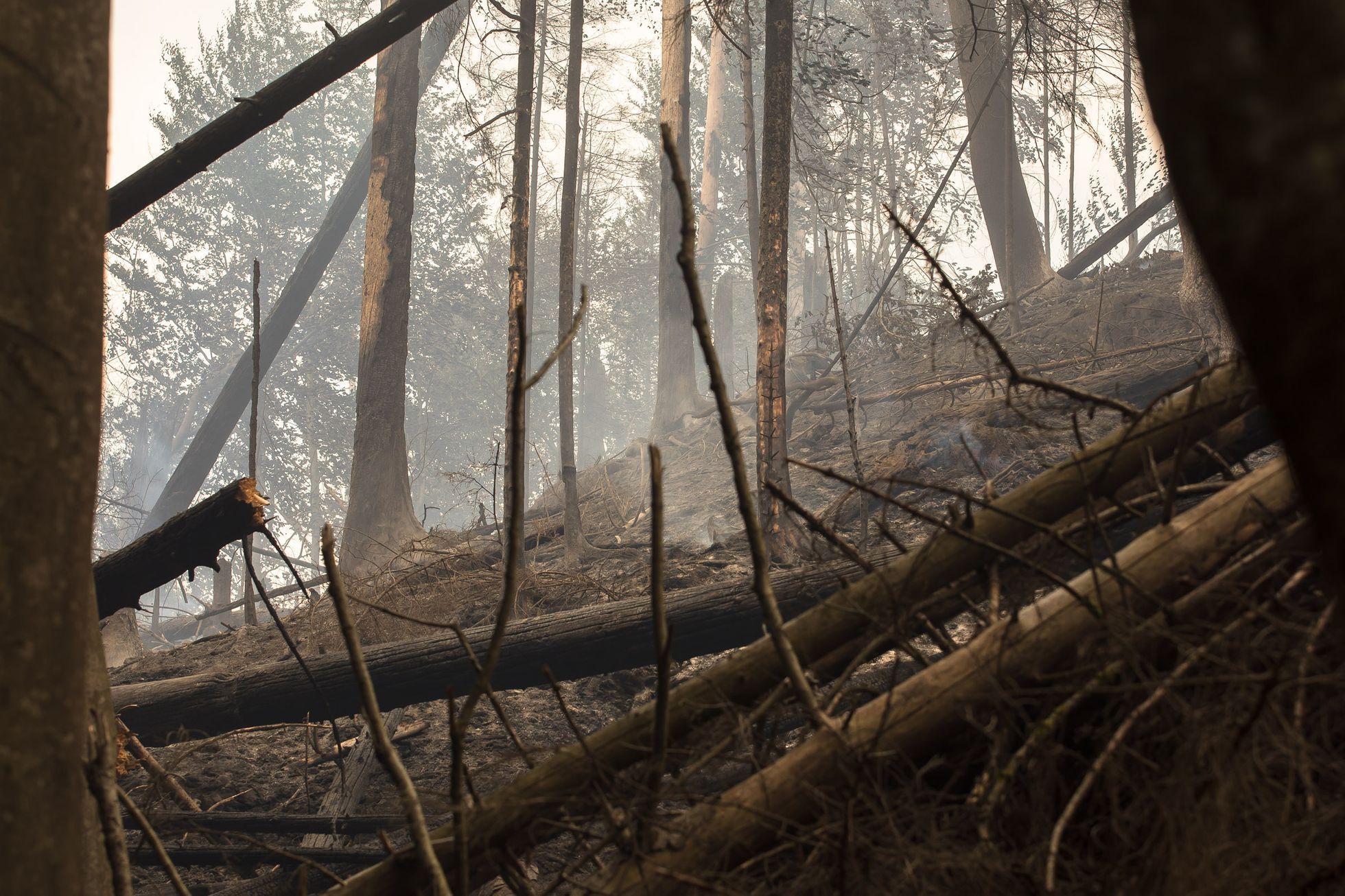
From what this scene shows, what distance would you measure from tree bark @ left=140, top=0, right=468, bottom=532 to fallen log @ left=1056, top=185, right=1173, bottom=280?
12324 mm

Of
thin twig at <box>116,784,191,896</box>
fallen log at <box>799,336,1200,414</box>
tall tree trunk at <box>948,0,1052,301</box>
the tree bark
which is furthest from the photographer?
the tree bark

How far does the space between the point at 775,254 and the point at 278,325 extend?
17210 millimetres

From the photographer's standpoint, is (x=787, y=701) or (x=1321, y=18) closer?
(x=1321, y=18)

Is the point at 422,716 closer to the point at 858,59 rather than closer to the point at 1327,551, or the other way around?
the point at 1327,551

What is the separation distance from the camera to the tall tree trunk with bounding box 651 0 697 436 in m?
17.3

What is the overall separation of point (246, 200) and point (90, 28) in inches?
1824

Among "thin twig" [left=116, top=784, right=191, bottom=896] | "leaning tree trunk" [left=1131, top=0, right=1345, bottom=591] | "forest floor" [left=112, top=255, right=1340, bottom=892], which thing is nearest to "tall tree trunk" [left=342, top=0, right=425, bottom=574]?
"forest floor" [left=112, top=255, right=1340, bottom=892]

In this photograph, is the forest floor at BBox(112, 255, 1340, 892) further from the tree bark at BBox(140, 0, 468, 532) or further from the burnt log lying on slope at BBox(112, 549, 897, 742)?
the tree bark at BBox(140, 0, 468, 532)

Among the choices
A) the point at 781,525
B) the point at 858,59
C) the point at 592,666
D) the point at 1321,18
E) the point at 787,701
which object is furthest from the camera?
the point at 858,59

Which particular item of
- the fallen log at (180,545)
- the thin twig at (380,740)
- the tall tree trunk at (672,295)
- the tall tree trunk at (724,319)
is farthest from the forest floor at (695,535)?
the tall tree trunk at (724,319)

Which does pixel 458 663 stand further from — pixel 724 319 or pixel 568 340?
A: pixel 724 319

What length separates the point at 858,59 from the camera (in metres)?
31.7

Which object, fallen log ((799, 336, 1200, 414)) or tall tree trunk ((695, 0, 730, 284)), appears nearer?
fallen log ((799, 336, 1200, 414))

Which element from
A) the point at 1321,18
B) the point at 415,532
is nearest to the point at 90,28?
the point at 1321,18
